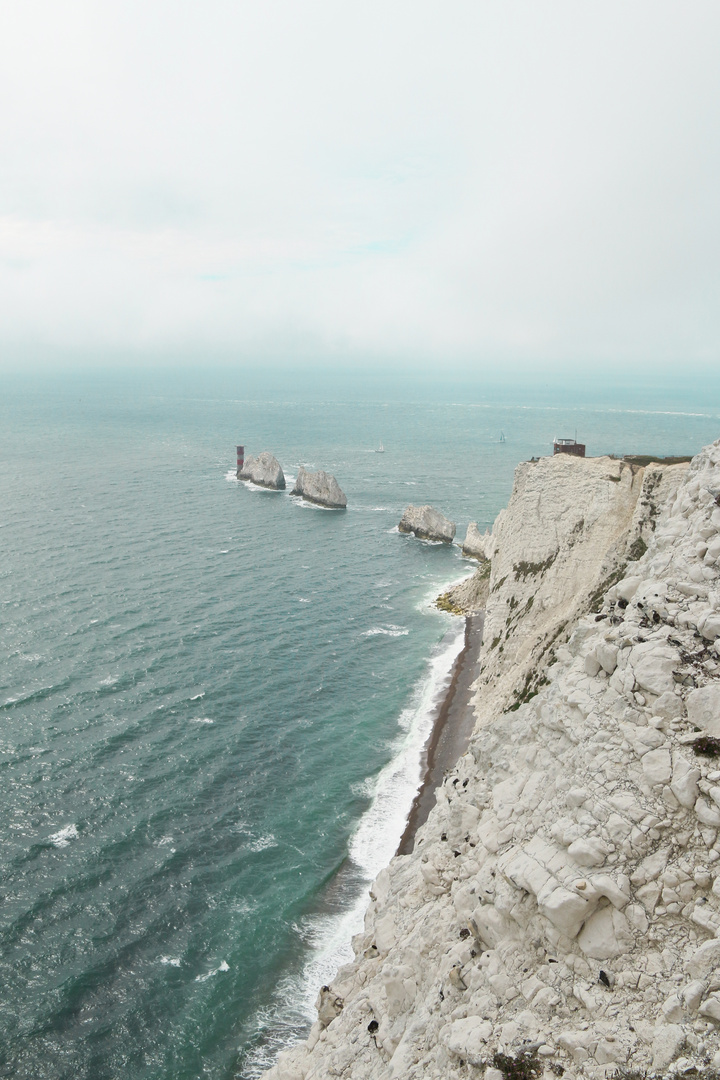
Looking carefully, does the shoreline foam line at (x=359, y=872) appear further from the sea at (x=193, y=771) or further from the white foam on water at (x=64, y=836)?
the white foam on water at (x=64, y=836)

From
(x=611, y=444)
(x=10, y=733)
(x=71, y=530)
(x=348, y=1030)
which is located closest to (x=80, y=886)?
(x=10, y=733)

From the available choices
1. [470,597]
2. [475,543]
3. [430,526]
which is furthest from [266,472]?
[470,597]

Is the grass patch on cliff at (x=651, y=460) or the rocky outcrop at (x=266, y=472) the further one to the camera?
the rocky outcrop at (x=266, y=472)

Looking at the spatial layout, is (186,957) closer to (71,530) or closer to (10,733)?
(10,733)

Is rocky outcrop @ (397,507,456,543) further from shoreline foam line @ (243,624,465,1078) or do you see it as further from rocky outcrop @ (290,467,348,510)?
shoreline foam line @ (243,624,465,1078)

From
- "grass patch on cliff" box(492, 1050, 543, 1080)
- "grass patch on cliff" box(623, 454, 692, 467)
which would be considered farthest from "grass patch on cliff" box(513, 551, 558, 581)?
"grass patch on cliff" box(492, 1050, 543, 1080)

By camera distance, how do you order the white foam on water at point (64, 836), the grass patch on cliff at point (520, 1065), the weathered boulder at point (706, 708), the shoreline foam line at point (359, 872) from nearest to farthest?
the grass patch on cliff at point (520, 1065) → the weathered boulder at point (706, 708) → the shoreline foam line at point (359, 872) → the white foam on water at point (64, 836)

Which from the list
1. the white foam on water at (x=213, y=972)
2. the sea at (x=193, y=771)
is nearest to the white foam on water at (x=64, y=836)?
the sea at (x=193, y=771)
